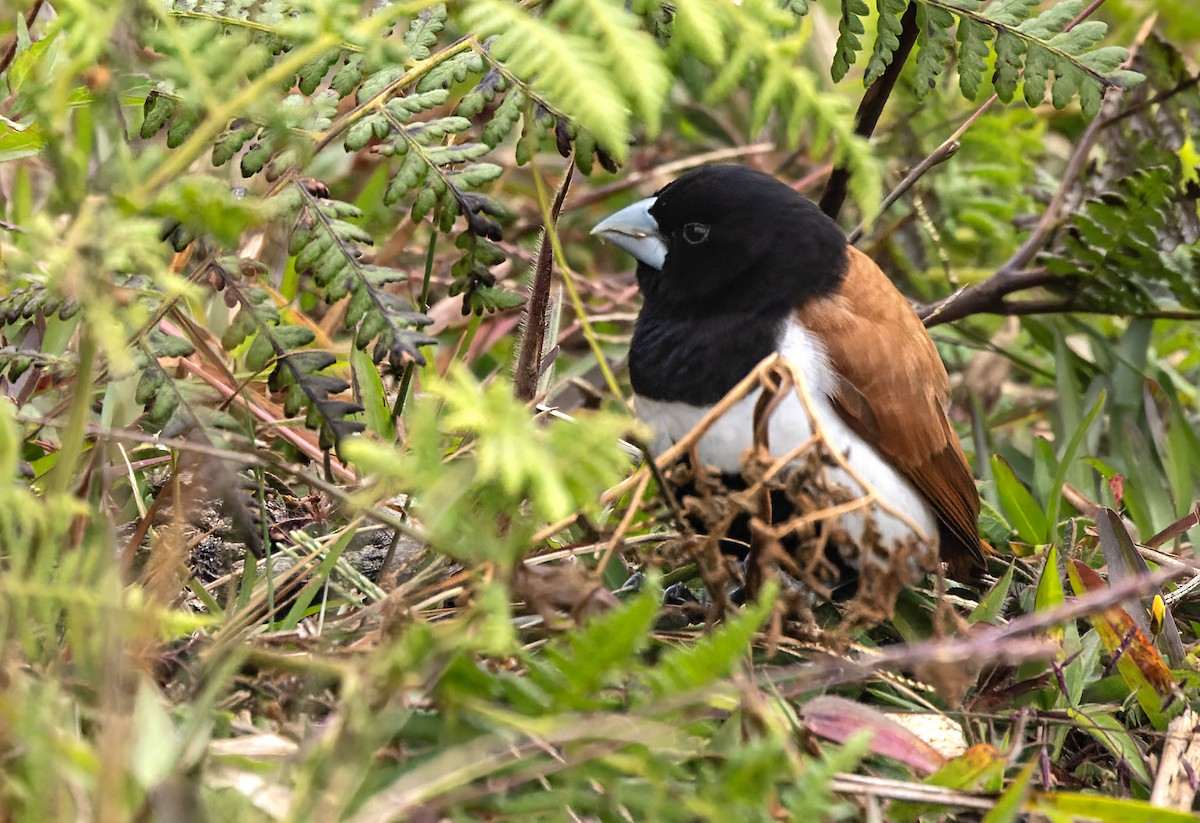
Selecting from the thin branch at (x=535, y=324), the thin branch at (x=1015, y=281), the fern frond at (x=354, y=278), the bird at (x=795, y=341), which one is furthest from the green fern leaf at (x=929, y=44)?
the fern frond at (x=354, y=278)

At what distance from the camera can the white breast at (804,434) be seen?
8.07 feet

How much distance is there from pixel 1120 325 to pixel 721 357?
2239 millimetres

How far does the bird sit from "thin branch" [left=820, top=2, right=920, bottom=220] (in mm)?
212

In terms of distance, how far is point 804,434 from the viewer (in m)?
2.44

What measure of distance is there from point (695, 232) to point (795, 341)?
15.6 inches

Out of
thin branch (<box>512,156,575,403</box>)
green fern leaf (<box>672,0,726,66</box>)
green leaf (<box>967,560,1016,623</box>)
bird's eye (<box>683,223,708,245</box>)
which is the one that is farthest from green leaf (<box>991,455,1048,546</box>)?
green fern leaf (<box>672,0,726,66</box>)

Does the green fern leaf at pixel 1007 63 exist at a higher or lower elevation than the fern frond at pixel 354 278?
higher

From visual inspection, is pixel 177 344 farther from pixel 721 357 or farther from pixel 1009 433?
pixel 1009 433

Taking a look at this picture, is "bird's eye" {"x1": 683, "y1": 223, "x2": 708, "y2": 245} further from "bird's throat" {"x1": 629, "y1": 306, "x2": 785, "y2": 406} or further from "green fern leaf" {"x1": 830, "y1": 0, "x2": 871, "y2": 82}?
"green fern leaf" {"x1": 830, "y1": 0, "x2": 871, "y2": 82}

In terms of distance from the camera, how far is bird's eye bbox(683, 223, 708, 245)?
2.90 meters

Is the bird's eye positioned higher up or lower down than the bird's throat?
higher up

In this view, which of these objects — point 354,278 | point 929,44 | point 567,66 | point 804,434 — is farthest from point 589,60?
point 929,44

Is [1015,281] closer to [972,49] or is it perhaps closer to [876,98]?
[876,98]

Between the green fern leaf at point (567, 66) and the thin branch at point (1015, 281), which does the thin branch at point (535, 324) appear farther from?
the thin branch at point (1015, 281)
